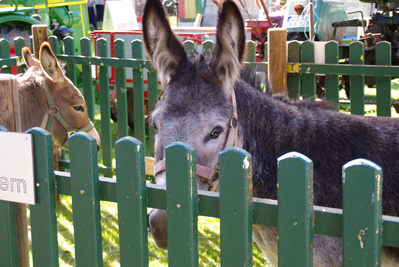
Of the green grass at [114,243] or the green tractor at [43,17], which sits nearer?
the green grass at [114,243]

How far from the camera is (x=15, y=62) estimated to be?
16.4ft

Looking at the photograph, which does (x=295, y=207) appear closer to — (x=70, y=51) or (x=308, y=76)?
(x=308, y=76)

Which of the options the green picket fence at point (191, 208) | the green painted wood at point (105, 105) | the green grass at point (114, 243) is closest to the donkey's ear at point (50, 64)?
the green painted wood at point (105, 105)

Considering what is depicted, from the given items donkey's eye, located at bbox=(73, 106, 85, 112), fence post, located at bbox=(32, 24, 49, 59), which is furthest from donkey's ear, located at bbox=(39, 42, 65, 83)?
fence post, located at bbox=(32, 24, 49, 59)

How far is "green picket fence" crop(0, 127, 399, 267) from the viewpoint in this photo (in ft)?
4.74

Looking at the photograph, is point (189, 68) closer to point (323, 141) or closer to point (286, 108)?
point (286, 108)

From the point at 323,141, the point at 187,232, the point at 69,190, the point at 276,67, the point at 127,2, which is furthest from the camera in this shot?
the point at 127,2

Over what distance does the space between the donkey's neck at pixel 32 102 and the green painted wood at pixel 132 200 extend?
252cm

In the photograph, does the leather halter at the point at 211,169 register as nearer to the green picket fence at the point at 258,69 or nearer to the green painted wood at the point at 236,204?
the green painted wood at the point at 236,204

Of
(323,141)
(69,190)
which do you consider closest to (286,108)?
(323,141)

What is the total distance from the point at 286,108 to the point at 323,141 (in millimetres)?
313

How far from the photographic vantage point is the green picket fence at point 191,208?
4.74ft

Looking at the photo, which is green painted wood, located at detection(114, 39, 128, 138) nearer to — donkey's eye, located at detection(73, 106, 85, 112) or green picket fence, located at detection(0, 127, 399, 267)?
donkey's eye, located at detection(73, 106, 85, 112)

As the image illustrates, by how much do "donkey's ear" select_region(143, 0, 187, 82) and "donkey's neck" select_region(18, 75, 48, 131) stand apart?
2.10 m
